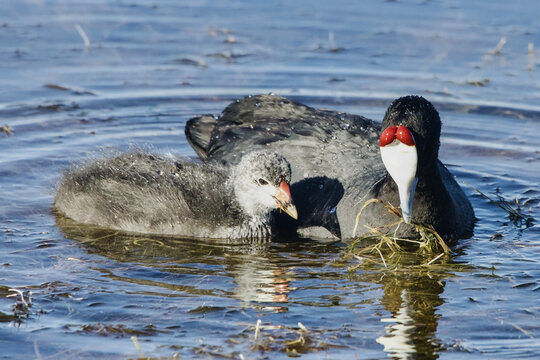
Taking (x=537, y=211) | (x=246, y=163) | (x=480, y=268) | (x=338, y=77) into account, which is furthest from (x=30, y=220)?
(x=338, y=77)

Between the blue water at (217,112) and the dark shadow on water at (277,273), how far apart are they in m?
0.01

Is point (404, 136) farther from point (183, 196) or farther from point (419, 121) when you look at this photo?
point (183, 196)

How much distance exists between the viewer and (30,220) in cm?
540

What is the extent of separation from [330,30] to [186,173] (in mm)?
4290

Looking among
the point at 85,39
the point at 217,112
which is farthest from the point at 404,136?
the point at 85,39

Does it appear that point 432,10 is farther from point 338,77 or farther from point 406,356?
point 406,356

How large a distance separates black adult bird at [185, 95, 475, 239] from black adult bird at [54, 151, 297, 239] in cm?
32

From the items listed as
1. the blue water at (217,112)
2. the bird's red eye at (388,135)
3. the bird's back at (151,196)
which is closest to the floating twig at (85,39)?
the blue water at (217,112)

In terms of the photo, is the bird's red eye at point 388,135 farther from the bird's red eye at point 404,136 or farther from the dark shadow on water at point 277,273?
the dark shadow on water at point 277,273

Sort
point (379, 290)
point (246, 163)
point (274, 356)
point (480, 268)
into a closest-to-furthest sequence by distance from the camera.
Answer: point (274, 356) < point (379, 290) < point (480, 268) < point (246, 163)

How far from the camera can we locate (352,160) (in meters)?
5.38

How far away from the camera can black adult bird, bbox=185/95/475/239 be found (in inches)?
186

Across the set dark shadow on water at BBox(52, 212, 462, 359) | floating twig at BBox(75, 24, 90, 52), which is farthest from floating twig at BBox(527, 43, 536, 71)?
floating twig at BBox(75, 24, 90, 52)

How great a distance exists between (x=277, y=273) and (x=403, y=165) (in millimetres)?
841
